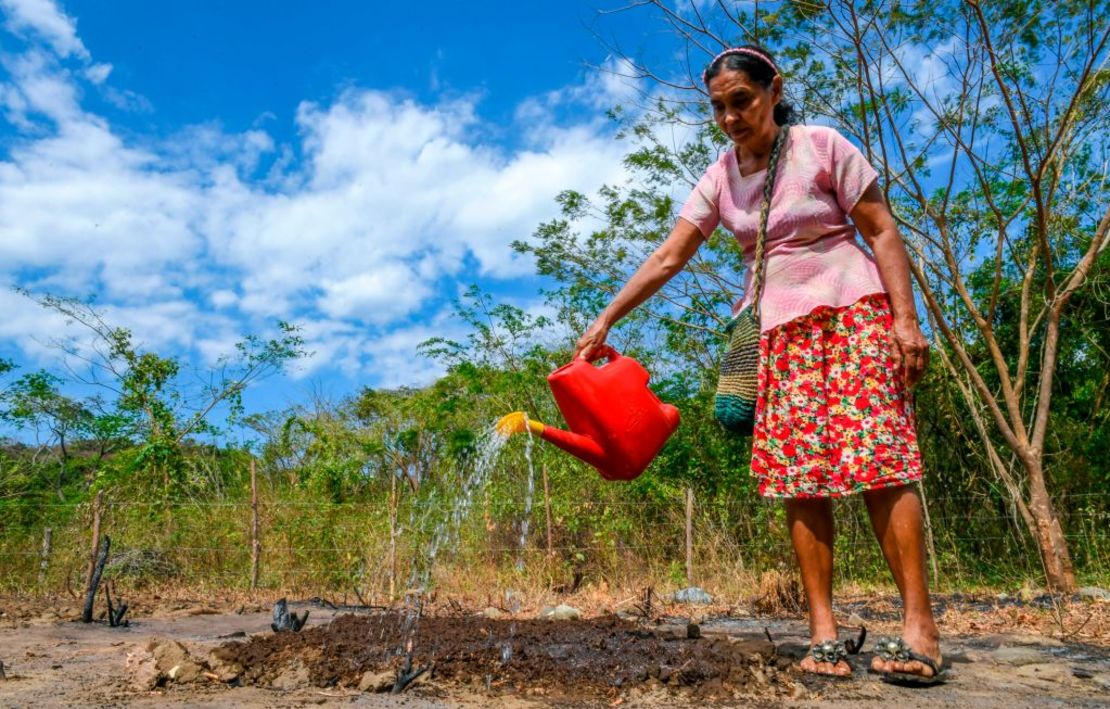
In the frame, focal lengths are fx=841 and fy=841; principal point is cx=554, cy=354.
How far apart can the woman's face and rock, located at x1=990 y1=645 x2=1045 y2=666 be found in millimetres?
1680

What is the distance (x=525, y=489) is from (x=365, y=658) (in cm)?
565

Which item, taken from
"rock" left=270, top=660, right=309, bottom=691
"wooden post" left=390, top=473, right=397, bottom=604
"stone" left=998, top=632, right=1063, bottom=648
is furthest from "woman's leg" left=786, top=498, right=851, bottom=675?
"wooden post" left=390, top=473, right=397, bottom=604

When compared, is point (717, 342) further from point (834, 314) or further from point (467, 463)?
point (834, 314)

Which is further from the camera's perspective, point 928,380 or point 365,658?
point 928,380

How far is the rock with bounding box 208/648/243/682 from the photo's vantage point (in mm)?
2256

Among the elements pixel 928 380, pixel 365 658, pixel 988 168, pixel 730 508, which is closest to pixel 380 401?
pixel 730 508

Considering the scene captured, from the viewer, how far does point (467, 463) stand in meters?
8.42

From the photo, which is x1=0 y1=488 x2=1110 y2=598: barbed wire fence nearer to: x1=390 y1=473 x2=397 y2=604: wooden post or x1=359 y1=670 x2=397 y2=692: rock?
x1=390 y1=473 x2=397 y2=604: wooden post

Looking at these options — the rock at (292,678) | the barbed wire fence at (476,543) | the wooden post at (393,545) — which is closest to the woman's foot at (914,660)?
the rock at (292,678)

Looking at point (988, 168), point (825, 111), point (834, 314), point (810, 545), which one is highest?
point (825, 111)

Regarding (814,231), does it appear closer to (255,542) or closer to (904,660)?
(904,660)

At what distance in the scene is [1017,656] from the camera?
2549mm

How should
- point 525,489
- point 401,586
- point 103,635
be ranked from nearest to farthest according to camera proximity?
point 103,635
point 401,586
point 525,489

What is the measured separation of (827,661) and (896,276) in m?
1.02
